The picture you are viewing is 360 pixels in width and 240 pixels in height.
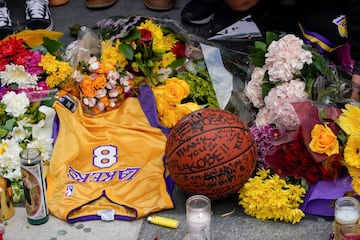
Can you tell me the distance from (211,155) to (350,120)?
2.06 feet

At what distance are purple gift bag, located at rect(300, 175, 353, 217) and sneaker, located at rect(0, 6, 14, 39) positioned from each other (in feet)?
8.46

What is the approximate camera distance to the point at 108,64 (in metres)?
3.61

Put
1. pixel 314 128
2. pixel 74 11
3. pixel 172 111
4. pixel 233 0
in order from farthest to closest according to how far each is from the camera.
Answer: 1. pixel 74 11
2. pixel 233 0
3. pixel 172 111
4. pixel 314 128

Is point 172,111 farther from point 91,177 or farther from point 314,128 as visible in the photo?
point 314,128

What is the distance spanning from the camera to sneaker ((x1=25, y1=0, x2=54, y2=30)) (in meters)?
4.61

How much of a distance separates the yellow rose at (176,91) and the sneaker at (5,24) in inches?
61.0

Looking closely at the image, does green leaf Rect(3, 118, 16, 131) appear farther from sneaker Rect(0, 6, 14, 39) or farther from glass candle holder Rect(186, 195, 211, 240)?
sneaker Rect(0, 6, 14, 39)

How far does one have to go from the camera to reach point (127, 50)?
11.9ft

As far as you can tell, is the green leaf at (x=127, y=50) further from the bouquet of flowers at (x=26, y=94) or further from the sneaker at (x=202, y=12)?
the sneaker at (x=202, y=12)

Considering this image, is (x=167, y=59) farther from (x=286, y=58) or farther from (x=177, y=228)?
(x=177, y=228)

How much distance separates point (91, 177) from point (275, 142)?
0.91 metres

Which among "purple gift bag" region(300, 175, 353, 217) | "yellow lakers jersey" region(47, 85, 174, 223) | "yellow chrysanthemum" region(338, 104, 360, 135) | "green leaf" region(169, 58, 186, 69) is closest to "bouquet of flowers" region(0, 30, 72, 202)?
"yellow lakers jersey" region(47, 85, 174, 223)

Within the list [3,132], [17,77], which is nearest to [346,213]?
[3,132]

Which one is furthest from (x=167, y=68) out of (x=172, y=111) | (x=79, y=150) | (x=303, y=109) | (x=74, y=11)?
(x=74, y=11)
